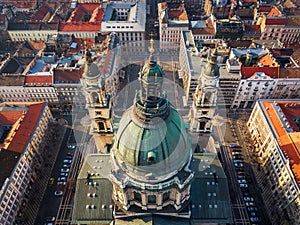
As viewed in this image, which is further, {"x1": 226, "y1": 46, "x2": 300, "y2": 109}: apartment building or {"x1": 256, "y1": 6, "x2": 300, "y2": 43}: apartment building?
{"x1": 256, "y1": 6, "x2": 300, "y2": 43}: apartment building

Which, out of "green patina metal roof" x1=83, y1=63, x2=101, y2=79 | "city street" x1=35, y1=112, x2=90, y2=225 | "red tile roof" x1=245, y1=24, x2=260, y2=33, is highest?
"green patina metal roof" x1=83, y1=63, x2=101, y2=79

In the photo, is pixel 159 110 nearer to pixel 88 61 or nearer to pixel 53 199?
pixel 88 61

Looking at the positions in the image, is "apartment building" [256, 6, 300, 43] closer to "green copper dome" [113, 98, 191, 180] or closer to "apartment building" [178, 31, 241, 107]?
"apartment building" [178, 31, 241, 107]

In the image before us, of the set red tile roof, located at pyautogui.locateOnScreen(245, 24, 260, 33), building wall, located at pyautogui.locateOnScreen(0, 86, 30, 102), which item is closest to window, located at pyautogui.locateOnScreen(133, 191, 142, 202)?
building wall, located at pyautogui.locateOnScreen(0, 86, 30, 102)

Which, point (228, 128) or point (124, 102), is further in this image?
point (124, 102)

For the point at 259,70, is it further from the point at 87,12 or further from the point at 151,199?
the point at 87,12

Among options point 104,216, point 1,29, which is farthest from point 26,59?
point 104,216

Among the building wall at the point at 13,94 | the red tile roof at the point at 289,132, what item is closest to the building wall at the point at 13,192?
the building wall at the point at 13,94
